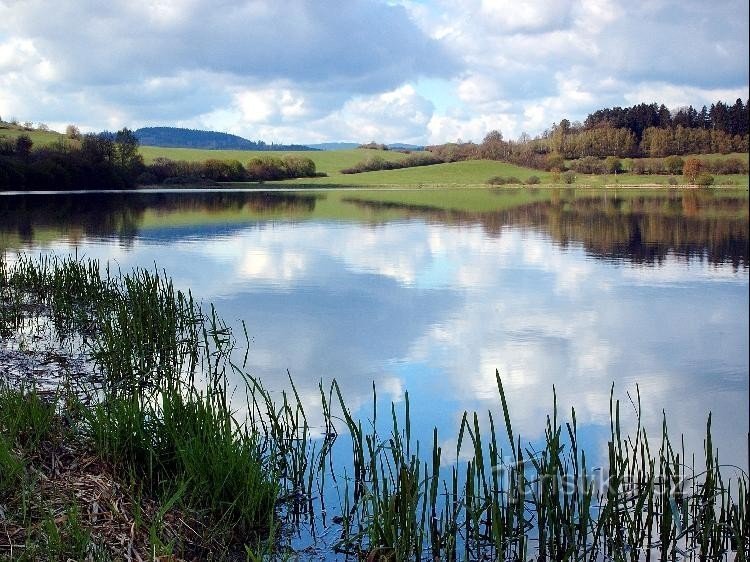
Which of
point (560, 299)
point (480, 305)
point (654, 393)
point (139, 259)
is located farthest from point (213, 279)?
point (654, 393)

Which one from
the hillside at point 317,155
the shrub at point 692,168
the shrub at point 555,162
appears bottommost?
the shrub at point 692,168

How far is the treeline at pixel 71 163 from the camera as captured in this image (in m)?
81.2

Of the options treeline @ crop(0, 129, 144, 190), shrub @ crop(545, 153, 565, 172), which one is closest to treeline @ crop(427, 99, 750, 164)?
shrub @ crop(545, 153, 565, 172)

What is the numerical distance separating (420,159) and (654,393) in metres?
125

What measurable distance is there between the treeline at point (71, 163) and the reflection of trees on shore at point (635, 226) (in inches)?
1678

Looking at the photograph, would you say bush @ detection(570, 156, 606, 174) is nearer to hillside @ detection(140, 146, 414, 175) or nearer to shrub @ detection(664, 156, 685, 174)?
shrub @ detection(664, 156, 685, 174)

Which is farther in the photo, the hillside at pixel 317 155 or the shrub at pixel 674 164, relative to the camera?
the hillside at pixel 317 155

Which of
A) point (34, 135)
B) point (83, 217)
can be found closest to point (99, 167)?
point (34, 135)

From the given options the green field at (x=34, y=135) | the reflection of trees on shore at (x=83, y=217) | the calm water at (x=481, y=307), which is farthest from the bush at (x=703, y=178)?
the green field at (x=34, y=135)

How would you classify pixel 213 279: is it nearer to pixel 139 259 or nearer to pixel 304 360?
pixel 139 259

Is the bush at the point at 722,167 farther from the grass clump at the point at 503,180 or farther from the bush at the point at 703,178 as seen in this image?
the grass clump at the point at 503,180

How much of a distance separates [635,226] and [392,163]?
92.7m

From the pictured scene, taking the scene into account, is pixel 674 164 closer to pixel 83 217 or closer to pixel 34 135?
pixel 83 217

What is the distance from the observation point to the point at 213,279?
69.4 ft
